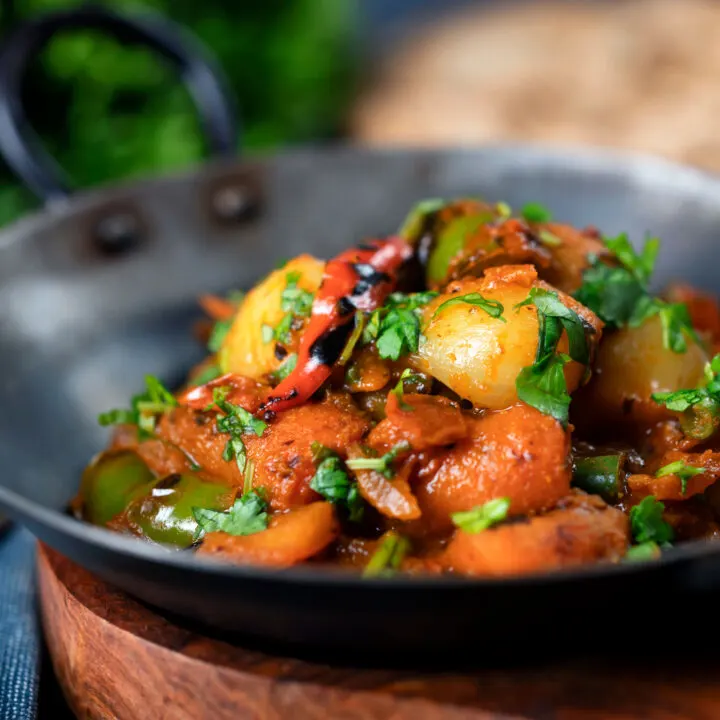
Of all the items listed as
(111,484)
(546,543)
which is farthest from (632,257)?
(111,484)

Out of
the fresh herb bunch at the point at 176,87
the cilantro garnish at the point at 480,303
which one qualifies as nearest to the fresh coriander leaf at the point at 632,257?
the cilantro garnish at the point at 480,303

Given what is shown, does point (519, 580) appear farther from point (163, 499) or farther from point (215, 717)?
point (163, 499)

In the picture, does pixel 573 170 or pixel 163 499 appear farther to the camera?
pixel 573 170

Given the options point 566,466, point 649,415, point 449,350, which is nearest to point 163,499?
point 449,350

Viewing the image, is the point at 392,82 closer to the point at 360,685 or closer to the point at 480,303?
the point at 480,303

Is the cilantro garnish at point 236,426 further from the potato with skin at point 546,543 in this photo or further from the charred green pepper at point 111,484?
the potato with skin at point 546,543

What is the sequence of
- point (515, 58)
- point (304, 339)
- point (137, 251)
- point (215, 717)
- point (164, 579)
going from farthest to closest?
point (515, 58)
point (137, 251)
point (304, 339)
point (215, 717)
point (164, 579)

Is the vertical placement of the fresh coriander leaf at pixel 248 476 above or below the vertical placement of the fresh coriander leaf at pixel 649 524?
below
